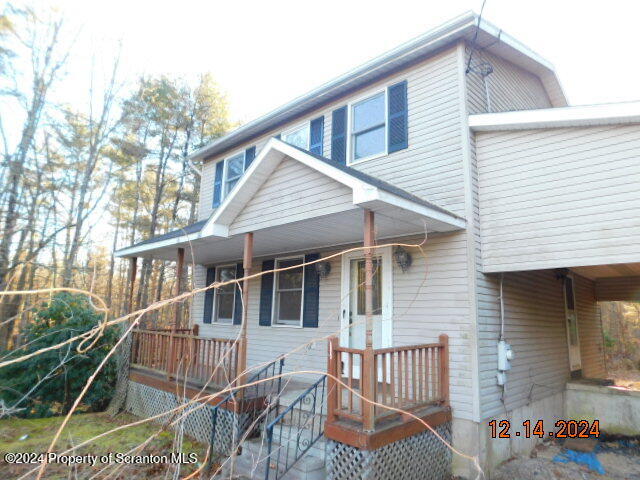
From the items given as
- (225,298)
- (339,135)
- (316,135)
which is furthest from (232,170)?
(339,135)

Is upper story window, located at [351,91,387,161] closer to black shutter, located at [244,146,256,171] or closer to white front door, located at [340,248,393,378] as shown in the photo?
white front door, located at [340,248,393,378]

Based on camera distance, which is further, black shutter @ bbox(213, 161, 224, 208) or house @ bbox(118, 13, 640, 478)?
black shutter @ bbox(213, 161, 224, 208)

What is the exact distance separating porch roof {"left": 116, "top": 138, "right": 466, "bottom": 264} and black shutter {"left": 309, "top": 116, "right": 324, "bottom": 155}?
2.04 m

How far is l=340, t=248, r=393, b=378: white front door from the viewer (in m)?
6.22

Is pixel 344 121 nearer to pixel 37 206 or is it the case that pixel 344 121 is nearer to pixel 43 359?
pixel 43 359

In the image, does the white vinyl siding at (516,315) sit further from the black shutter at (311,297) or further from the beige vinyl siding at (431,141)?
the black shutter at (311,297)

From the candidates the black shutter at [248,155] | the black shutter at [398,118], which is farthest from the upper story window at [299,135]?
the black shutter at [398,118]

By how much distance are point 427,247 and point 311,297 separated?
2.55 m

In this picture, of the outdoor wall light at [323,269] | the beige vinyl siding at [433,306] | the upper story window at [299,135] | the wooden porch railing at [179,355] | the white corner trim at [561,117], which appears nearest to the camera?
the white corner trim at [561,117]

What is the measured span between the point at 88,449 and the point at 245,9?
654cm

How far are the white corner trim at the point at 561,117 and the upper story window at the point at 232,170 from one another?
5.92 metres

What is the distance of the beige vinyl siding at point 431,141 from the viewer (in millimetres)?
5891

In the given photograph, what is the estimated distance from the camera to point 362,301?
22.1 ft

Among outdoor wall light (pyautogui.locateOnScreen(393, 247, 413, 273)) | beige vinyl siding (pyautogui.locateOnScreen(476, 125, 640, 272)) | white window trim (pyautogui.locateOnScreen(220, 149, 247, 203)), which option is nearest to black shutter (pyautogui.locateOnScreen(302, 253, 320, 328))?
outdoor wall light (pyautogui.locateOnScreen(393, 247, 413, 273))
